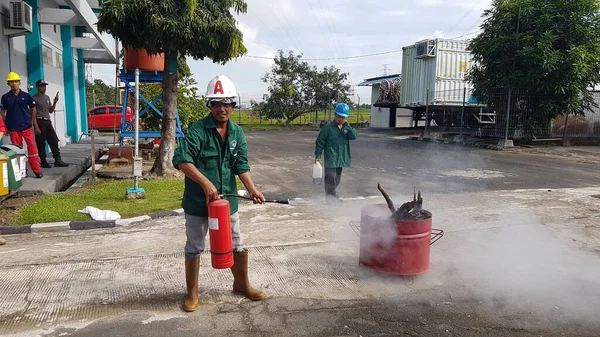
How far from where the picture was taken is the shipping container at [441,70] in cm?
2155

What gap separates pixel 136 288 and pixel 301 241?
211 cm

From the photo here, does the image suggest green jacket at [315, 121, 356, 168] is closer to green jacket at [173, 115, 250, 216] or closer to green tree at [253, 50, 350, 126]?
green jacket at [173, 115, 250, 216]

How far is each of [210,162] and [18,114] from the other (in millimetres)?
6449

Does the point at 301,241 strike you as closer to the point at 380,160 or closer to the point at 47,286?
the point at 47,286

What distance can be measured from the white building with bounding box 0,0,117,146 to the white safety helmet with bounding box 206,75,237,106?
8491 mm

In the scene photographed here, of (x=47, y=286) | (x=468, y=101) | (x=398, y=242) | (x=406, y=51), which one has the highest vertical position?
(x=406, y=51)

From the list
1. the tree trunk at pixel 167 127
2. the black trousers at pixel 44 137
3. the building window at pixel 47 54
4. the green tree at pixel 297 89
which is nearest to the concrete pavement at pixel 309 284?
the tree trunk at pixel 167 127

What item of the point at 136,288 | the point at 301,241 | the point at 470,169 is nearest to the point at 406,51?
the point at 470,169

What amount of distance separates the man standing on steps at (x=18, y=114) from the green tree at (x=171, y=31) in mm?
1832

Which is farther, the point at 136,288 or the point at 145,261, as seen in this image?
the point at 145,261

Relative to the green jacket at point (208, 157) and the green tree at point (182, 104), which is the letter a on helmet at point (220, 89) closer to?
the green jacket at point (208, 157)

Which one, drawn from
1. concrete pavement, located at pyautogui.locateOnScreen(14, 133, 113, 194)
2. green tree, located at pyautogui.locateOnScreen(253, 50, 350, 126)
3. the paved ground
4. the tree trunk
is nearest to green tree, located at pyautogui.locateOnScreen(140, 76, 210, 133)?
concrete pavement, located at pyautogui.locateOnScreen(14, 133, 113, 194)

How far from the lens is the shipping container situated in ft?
70.7

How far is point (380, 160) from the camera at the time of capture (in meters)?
14.1
